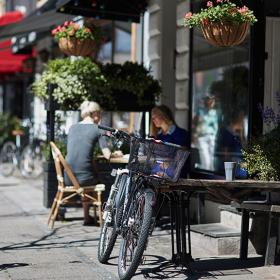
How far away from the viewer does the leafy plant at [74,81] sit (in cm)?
962

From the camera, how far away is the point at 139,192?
604 cm

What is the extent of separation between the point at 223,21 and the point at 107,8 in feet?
14.0

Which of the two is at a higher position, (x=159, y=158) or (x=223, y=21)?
(x=223, y=21)

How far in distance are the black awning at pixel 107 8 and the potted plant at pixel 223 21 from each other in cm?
352

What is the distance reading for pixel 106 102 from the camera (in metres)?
9.85

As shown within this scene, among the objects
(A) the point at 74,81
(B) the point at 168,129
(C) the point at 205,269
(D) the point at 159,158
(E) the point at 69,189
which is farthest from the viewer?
(A) the point at 74,81

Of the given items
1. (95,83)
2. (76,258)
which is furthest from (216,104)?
(76,258)

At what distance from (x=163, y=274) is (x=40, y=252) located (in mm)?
1538

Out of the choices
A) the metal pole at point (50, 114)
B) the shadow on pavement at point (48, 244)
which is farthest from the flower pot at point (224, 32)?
the metal pole at point (50, 114)

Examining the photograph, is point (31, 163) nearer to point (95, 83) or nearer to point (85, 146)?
point (95, 83)

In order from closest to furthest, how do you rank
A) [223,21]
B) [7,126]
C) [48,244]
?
[223,21] < [48,244] < [7,126]

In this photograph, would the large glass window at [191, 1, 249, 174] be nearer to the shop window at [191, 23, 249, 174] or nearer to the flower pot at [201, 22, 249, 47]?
the shop window at [191, 23, 249, 174]

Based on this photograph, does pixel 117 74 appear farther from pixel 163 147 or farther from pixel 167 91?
pixel 163 147

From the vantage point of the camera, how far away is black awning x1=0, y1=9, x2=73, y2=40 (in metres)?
11.3
